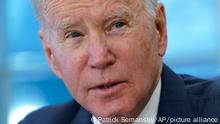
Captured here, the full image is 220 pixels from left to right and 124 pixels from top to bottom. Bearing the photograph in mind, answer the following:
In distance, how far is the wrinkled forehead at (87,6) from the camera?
1092 mm

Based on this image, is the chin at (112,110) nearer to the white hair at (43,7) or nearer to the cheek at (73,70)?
the cheek at (73,70)

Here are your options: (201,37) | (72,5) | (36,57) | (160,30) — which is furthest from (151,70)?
(36,57)

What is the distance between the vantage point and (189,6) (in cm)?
207

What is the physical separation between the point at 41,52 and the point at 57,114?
2.53ft

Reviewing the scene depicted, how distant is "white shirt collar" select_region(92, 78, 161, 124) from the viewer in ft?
4.05

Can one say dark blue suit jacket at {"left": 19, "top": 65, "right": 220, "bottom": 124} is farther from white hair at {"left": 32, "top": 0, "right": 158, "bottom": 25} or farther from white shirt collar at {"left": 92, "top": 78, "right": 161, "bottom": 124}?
white hair at {"left": 32, "top": 0, "right": 158, "bottom": 25}

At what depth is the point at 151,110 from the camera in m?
1.25

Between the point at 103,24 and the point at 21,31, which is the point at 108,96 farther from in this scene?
the point at 21,31

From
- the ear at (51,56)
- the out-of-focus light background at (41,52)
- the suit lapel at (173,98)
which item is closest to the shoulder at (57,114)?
the ear at (51,56)

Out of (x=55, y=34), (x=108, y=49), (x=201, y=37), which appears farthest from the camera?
(x=201, y=37)

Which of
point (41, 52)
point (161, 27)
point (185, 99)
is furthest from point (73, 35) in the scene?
point (41, 52)

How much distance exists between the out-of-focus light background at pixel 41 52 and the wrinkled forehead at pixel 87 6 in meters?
0.92

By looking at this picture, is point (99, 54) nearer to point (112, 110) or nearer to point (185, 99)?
point (112, 110)

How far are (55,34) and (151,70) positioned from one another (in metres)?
0.25
